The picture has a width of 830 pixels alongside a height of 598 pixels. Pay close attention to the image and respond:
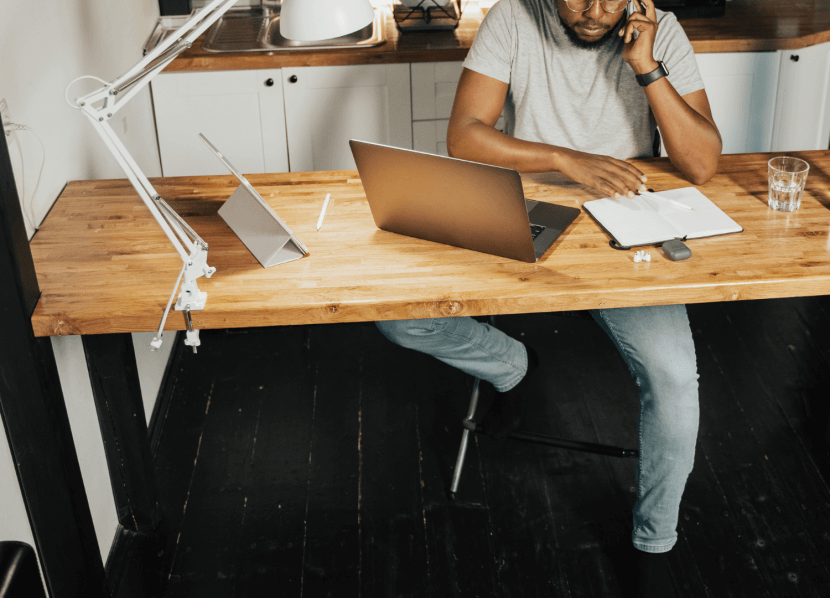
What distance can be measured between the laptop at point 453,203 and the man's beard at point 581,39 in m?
0.61

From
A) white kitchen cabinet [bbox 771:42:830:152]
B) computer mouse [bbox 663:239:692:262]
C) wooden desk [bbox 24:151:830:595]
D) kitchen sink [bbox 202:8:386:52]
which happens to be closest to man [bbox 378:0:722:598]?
wooden desk [bbox 24:151:830:595]

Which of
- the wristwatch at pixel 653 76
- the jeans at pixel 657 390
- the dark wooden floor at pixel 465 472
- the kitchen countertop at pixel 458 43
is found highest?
the wristwatch at pixel 653 76

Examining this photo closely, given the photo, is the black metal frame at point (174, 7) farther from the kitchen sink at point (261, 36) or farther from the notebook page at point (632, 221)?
the notebook page at point (632, 221)

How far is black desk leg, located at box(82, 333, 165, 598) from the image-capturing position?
185 cm

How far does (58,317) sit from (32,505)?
0.36 m

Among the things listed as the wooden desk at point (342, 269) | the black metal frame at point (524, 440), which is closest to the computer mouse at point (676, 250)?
the wooden desk at point (342, 269)

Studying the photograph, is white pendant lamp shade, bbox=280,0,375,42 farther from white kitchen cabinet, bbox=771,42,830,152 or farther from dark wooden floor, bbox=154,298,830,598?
white kitchen cabinet, bbox=771,42,830,152

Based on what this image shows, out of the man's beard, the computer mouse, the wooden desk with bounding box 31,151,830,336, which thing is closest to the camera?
the wooden desk with bounding box 31,151,830,336

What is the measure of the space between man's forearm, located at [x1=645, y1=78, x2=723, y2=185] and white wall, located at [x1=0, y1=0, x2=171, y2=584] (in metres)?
1.39

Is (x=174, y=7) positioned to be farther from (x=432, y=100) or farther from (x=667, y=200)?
(x=667, y=200)

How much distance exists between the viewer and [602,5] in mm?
1964

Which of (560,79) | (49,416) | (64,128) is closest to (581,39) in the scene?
(560,79)

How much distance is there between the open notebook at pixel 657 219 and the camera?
1660 mm

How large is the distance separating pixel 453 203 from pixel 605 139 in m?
0.79
